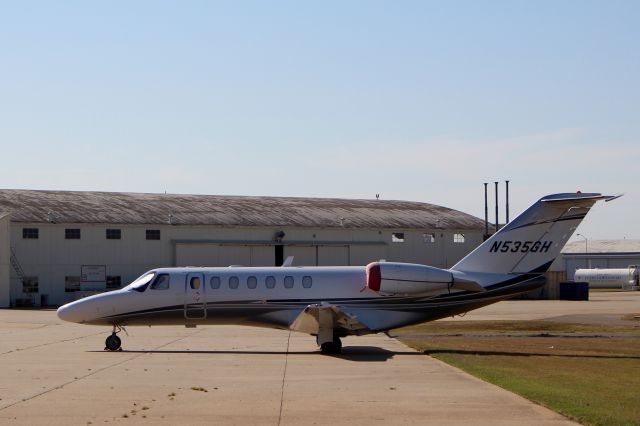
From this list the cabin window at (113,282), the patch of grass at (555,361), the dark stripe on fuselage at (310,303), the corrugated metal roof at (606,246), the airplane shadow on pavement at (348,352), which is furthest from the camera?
the corrugated metal roof at (606,246)

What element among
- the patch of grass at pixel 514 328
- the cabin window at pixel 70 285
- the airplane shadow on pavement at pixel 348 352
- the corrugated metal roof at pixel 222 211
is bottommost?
the patch of grass at pixel 514 328

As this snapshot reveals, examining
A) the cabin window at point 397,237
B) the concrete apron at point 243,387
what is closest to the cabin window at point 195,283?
the concrete apron at point 243,387

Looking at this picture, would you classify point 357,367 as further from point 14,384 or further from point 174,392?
point 14,384

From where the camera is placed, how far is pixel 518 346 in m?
30.0

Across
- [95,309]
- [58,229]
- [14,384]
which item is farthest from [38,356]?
[58,229]

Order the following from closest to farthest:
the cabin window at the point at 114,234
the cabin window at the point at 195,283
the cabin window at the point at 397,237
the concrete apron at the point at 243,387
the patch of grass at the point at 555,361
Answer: the concrete apron at the point at 243,387 → the patch of grass at the point at 555,361 → the cabin window at the point at 195,283 → the cabin window at the point at 114,234 → the cabin window at the point at 397,237

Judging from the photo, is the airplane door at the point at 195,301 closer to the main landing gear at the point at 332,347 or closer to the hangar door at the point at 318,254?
the main landing gear at the point at 332,347

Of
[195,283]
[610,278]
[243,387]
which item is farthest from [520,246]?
[610,278]

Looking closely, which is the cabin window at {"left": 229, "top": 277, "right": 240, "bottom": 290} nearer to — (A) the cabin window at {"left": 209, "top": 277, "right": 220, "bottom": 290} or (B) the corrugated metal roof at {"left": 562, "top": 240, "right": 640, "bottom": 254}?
(A) the cabin window at {"left": 209, "top": 277, "right": 220, "bottom": 290}

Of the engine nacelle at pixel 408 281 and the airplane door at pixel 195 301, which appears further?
the airplane door at pixel 195 301

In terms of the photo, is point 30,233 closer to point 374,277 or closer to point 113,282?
point 113,282

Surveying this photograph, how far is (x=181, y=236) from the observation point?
68.4 m

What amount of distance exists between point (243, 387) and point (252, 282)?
387 inches

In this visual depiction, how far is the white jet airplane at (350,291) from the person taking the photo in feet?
91.7
